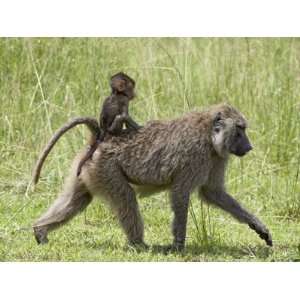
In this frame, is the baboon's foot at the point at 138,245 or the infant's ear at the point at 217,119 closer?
the baboon's foot at the point at 138,245

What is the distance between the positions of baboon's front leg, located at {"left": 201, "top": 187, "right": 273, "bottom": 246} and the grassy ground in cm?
76

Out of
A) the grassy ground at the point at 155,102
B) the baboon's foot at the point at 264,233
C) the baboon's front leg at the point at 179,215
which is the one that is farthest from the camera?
the grassy ground at the point at 155,102

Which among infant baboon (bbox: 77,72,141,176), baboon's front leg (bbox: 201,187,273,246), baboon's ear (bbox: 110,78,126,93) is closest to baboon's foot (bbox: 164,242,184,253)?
baboon's front leg (bbox: 201,187,273,246)

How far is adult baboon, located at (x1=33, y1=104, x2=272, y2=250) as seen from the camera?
7.41 metres

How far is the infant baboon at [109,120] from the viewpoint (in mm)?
7496

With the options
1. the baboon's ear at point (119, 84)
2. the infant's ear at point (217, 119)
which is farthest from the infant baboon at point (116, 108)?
the infant's ear at point (217, 119)

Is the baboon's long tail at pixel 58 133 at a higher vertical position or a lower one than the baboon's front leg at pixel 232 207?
higher

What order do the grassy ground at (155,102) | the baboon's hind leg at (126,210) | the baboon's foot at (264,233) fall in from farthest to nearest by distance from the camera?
the grassy ground at (155,102), the baboon's foot at (264,233), the baboon's hind leg at (126,210)

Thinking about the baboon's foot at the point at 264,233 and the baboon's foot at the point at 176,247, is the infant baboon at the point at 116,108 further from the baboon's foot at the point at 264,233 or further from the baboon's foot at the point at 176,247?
the baboon's foot at the point at 264,233

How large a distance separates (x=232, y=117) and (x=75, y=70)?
342 centimetres

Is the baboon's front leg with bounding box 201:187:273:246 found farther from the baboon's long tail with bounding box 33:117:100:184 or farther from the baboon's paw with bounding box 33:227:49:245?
the baboon's paw with bounding box 33:227:49:245

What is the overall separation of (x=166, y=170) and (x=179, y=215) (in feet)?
1.37

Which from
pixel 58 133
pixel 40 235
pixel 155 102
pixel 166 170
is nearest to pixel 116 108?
pixel 58 133

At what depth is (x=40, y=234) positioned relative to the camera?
7590 mm
